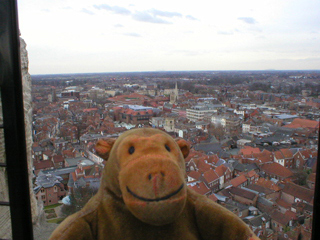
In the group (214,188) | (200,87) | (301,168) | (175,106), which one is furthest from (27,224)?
(200,87)

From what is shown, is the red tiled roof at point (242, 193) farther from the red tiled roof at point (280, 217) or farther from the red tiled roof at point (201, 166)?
the red tiled roof at point (201, 166)

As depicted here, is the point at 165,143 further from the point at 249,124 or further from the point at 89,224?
the point at 249,124

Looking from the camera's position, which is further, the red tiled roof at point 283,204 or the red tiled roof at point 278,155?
the red tiled roof at point 278,155

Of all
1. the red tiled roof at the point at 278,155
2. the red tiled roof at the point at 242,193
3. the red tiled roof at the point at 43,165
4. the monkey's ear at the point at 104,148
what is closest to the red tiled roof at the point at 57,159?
the red tiled roof at the point at 43,165

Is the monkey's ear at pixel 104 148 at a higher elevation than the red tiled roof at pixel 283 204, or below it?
higher

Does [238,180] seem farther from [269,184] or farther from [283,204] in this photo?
[283,204]

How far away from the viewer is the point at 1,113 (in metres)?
0.75

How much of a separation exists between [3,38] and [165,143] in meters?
0.49

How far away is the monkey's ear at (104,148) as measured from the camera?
26.0 inches

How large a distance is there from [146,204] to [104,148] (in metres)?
0.20

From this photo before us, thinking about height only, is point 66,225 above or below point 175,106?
above

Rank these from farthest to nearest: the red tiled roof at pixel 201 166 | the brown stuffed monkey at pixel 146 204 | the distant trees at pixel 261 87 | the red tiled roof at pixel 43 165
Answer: the distant trees at pixel 261 87, the red tiled roof at pixel 43 165, the red tiled roof at pixel 201 166, the brown stuffed monkey at pixel 146 204

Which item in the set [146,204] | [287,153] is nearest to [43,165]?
[287,153]

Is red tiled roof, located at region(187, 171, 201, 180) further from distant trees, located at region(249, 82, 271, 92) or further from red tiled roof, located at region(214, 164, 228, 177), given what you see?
distant trees, located at region(249, 82, 271, 92)
